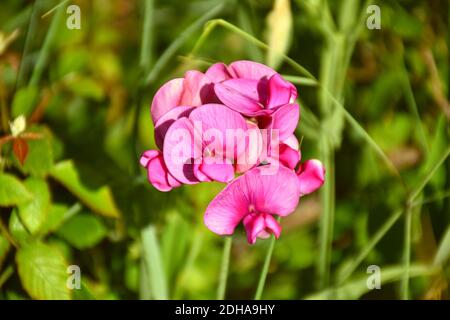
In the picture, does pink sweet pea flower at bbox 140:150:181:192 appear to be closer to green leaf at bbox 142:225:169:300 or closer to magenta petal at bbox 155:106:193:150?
magenta petal at bbox 155:106:193:150

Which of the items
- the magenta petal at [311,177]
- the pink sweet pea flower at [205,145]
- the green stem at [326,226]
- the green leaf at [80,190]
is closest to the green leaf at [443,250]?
the green stem at [326,226]

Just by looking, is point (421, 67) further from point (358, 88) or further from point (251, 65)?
point (251, 65)

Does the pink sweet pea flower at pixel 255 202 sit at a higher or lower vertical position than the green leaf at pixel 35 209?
lower

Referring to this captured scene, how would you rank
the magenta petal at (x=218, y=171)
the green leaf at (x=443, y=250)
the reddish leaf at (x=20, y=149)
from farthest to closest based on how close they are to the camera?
the green leaf at (x=443, y=250)
the reddish leaf at (x=20, y=149)
the magenta petal at (x=218, y=171)

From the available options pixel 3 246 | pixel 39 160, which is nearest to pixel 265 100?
pixel 39 160

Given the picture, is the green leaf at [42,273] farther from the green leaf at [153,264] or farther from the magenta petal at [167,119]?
Result: the magenta petal at [167,119]
